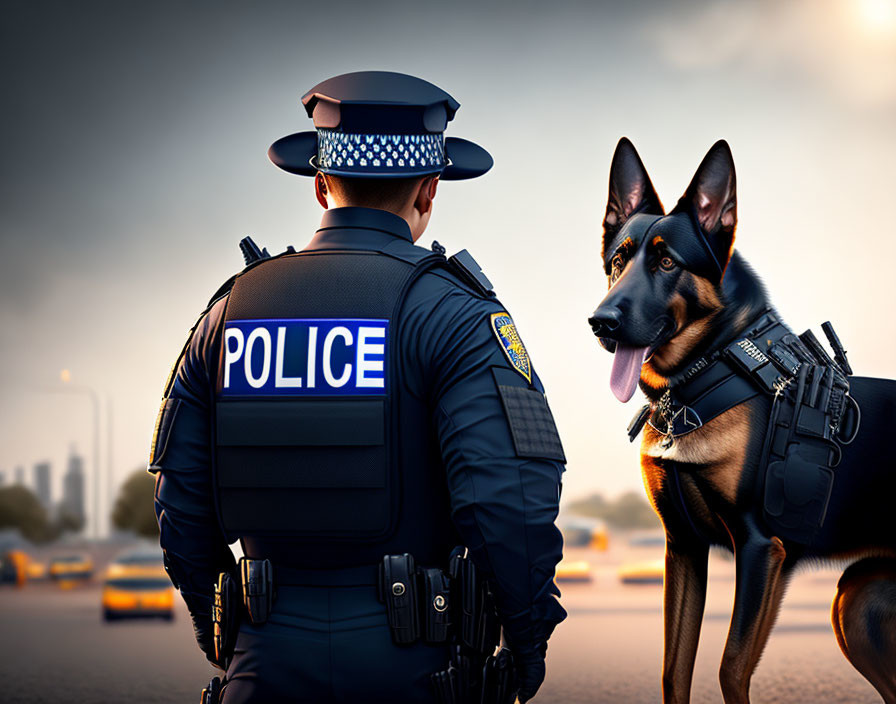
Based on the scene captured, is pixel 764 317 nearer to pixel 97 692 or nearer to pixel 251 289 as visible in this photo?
pixel 251 289

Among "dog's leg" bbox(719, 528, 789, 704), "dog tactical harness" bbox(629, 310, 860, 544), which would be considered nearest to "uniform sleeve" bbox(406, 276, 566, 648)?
"dog's leg" bbox(719, 528, 789, 704)

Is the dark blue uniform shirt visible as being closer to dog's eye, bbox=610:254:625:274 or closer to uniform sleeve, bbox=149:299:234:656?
uniform sleeve, bbox=149:299:234:656

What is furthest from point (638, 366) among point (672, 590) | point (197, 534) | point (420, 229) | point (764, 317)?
point (197, 534)

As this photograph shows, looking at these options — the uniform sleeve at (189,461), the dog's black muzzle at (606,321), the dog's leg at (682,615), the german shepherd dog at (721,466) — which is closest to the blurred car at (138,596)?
the dog's leg at (682,615)

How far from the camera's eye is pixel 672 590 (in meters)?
4.20

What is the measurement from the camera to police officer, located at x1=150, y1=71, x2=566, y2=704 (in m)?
2.56

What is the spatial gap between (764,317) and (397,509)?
2182 mm

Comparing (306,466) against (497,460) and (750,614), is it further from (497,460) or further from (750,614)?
(750,614)

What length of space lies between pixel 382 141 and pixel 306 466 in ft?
3.01

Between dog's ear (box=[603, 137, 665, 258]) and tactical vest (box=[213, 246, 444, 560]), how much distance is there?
170 centimetres

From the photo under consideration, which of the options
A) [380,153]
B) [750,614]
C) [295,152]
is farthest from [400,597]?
[750,614]

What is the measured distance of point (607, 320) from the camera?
12.6ft

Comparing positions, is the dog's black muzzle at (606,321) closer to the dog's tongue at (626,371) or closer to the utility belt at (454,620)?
the dog's tongue at (626,371)

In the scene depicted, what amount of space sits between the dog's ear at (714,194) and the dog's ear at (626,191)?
218mm
